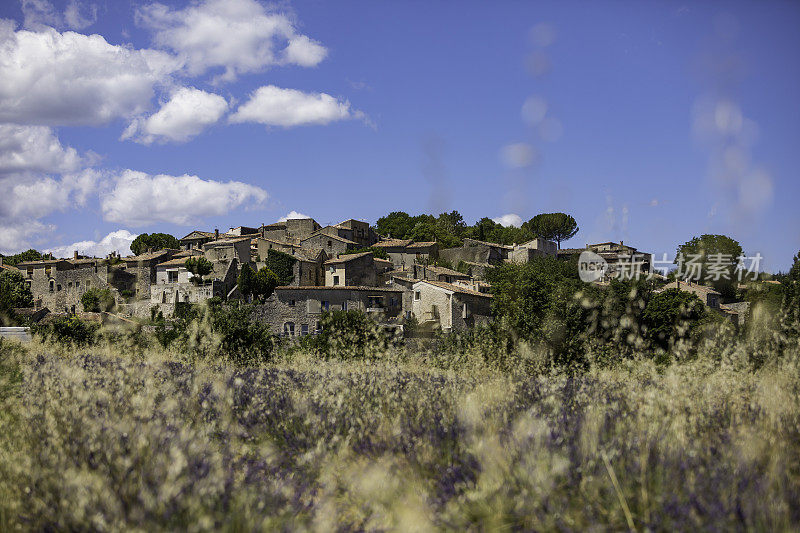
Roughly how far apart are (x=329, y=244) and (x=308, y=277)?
876cm

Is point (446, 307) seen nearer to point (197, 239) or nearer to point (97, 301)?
point (97, 301)

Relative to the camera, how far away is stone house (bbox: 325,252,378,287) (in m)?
52.8

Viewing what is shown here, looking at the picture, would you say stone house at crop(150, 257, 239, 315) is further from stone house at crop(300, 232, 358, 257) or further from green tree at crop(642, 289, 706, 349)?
green tree at crop(642, 289, 706, 349)

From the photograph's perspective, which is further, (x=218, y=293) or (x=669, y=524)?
(x=218, y=293)

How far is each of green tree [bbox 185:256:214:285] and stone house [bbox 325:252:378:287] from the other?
38.9ft

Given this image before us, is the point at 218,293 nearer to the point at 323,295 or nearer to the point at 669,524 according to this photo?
the point at 323,295

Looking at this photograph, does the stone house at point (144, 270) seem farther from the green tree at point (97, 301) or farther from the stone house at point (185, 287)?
the green tree at point (97, 301)

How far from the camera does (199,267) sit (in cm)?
5594

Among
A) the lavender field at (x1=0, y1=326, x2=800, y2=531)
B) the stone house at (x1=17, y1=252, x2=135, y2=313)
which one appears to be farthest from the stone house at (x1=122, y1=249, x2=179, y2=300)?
the lavender field at (x1=0, y1=326, x2=800, y2=531)

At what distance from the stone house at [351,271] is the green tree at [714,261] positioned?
2833 cm

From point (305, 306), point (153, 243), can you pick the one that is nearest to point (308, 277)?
point (305, 306)

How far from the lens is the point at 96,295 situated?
59750 mm

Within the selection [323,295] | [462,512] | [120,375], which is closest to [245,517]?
[462,512]

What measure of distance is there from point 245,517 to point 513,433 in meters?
1.98
